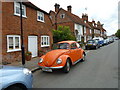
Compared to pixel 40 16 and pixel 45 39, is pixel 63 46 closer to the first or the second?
pixel 45 39

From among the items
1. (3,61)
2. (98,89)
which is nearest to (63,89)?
(98,89)

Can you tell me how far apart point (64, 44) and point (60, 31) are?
9.03 m

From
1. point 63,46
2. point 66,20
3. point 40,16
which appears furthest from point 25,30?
point 66,20

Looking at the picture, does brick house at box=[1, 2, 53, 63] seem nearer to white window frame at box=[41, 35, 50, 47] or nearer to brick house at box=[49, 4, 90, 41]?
white window frame at box=[41, 35, 50, 47]

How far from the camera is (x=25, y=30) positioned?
953 centimetres

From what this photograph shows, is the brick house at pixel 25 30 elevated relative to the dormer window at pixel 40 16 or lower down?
lower down

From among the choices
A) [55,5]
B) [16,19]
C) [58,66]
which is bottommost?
[58,66]

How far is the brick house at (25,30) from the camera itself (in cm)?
788

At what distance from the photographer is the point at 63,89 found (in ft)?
12.6

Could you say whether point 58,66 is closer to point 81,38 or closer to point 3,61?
point 3,61

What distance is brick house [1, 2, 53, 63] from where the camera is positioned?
7.88 meters

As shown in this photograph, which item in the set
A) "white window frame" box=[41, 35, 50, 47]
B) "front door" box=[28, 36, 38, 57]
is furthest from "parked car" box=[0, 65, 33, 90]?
"white window frame" box=[41, 35, 50, 47]

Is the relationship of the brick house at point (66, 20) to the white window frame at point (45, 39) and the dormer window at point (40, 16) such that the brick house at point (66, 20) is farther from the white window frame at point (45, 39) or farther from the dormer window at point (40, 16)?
the dormer window at point (40, 16)

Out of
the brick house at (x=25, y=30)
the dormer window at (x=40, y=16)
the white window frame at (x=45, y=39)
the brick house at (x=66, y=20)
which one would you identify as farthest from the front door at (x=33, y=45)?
the brick house at (x=66, y=20)
